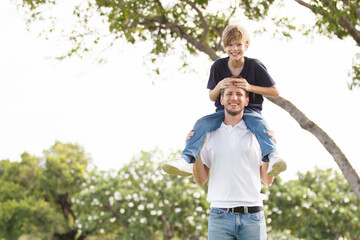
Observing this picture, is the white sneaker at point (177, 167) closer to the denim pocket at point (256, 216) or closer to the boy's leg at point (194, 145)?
the boy's leg at point (194, 145)

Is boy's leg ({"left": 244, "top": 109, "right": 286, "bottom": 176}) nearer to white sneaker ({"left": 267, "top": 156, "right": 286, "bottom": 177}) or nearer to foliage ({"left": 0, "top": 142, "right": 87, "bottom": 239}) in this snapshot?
white sneaker ({"left": 267, "top": 156, "right": 286, "bottom": 177})

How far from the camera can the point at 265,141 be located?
4219 millimetres

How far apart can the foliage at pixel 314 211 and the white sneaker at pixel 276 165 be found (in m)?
13.3

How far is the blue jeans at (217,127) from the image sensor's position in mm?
4219

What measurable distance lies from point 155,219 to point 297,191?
547 centimetres

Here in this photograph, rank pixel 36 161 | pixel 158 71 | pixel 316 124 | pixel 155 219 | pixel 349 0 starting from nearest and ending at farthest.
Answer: pixel 316 124 < pixel 349 0 < pixel 158 71 < pixel 155 219 < pixel 36 161

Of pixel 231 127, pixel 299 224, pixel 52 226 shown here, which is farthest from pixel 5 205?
pixel 231 127

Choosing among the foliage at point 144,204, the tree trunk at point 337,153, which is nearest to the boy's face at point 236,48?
the tree trunk at point 337,153

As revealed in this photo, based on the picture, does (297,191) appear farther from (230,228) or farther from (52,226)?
(52,226)

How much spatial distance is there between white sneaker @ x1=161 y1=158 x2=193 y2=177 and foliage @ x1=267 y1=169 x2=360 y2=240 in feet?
43.7

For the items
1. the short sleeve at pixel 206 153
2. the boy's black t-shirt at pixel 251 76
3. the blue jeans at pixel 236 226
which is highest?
the boy's black t-shirt at pixel 251 76

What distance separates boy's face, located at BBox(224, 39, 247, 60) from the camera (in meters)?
4.24

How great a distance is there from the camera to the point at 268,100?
9172mm

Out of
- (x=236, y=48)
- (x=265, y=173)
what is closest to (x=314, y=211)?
(x=265, y=173)
